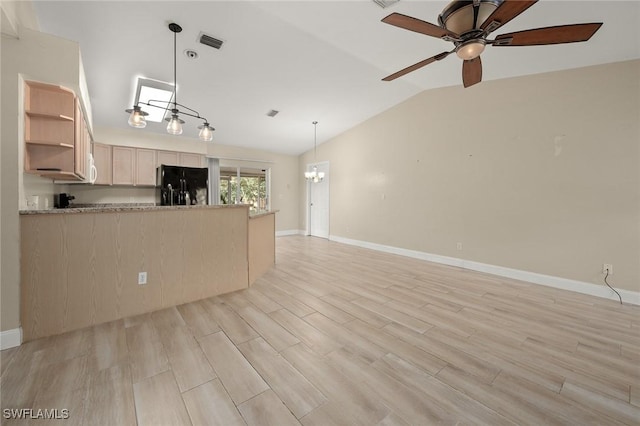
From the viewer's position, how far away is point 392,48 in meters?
3.35

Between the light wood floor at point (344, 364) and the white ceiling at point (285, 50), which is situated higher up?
the white ceiling at point (285, 50)

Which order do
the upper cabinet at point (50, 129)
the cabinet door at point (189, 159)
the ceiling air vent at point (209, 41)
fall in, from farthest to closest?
the cabinet door at point (189, 159) → the ceiling air vent at point (209, 41) → the upper cabinet at point (50, 129)

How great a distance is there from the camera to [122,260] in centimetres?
237

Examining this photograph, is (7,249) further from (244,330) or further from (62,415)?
(244,330)

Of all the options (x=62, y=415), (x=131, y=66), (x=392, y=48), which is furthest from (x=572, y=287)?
(x=131, y=66)

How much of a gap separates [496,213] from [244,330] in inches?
164

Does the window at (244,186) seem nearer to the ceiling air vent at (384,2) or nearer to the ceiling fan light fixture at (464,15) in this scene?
the ceiling air vent at (384,2)

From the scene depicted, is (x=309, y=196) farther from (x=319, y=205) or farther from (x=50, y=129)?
(x=50, y=129)

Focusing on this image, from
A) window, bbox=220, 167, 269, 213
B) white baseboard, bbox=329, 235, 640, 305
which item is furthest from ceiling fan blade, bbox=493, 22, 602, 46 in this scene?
window, bbox=220, 167, 269, 213

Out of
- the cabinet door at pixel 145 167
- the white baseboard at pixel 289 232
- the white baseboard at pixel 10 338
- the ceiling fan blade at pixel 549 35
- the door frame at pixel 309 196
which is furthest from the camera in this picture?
the white baseboard at pixel 289 232

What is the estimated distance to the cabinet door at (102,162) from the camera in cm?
492

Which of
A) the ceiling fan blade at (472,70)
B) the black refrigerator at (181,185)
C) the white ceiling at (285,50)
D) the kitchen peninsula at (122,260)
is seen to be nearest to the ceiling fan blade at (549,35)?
the ceiling fan blade at (472,70)

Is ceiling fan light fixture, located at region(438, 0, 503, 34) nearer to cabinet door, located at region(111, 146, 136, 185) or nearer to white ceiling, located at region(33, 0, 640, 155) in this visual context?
white ceiling, located at region(33, 0, 640, 155)

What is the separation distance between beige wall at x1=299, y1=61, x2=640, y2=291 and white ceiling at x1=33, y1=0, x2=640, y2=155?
0.36m
